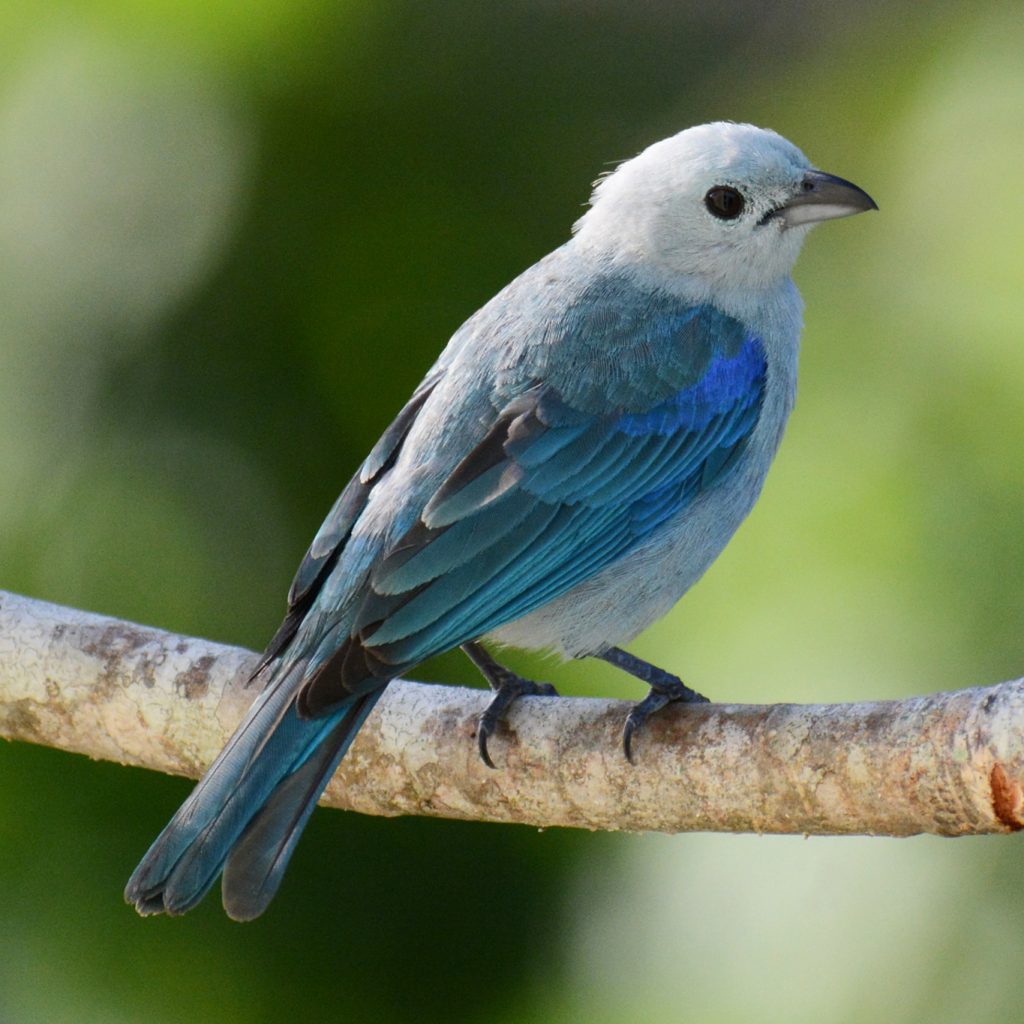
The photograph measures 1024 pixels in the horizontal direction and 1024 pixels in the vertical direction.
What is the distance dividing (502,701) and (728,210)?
1278mm

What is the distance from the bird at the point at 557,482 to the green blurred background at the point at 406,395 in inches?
22.9

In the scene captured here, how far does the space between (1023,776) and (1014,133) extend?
274 cm

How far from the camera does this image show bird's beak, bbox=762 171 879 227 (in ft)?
11.7

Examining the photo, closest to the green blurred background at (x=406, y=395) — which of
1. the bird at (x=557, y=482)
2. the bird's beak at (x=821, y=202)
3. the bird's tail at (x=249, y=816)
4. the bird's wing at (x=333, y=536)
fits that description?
the bird at (x=557, y=482)

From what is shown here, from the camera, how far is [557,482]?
3.20 meters

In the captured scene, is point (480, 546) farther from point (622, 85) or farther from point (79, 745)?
point (622, 85)

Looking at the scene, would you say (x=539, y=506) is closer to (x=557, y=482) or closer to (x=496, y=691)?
(x=557, y=482)

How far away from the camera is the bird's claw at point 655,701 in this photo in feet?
9.71

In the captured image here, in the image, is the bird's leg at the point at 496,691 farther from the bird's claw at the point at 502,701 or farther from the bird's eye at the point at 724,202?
the bird's eye at the point at 724,202

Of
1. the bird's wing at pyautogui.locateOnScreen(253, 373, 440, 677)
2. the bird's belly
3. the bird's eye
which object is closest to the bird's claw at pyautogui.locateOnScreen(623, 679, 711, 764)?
the bird's belly

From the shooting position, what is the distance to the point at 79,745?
11.2 ft

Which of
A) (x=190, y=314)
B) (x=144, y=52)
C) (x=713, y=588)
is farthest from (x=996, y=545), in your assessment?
(x=144, y=52)

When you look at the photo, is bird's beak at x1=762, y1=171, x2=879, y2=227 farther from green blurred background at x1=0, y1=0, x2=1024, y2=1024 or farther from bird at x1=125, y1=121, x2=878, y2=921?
green blurred background at x1=0, y1=0, x2=1024, y2=1024

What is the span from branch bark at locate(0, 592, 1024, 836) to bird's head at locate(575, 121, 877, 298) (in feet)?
3.60
